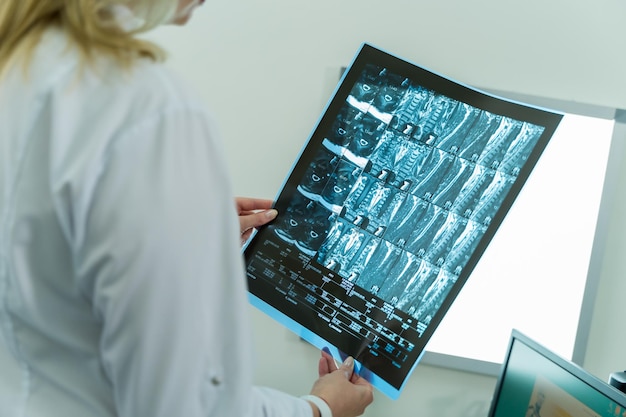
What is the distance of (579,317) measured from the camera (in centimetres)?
142

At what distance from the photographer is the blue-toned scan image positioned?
108 cm

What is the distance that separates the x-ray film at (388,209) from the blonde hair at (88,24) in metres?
0.64

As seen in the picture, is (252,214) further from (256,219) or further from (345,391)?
(345,391)

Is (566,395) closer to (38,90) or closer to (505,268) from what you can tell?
(505,268)

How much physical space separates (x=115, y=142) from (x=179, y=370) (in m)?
0.19

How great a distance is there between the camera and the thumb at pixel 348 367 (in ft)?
3.45

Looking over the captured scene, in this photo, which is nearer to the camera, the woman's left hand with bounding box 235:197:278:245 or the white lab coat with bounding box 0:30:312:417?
the white lab coat with bounding box 0:30:312:417

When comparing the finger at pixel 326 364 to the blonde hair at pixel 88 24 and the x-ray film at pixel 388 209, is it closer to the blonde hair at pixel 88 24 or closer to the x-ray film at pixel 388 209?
the x-ray film at pixel 388 209

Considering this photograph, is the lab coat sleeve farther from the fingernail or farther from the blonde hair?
the fingernail

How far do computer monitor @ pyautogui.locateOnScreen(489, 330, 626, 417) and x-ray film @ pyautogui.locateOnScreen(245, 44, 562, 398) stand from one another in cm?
26

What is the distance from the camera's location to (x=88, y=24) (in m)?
0.54

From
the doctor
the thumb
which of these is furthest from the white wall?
the doctor

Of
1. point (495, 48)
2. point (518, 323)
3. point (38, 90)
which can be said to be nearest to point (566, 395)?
point (518, 323)

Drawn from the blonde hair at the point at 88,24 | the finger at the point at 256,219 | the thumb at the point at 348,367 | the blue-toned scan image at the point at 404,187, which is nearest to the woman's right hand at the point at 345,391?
the thumb at the point at 348,367
